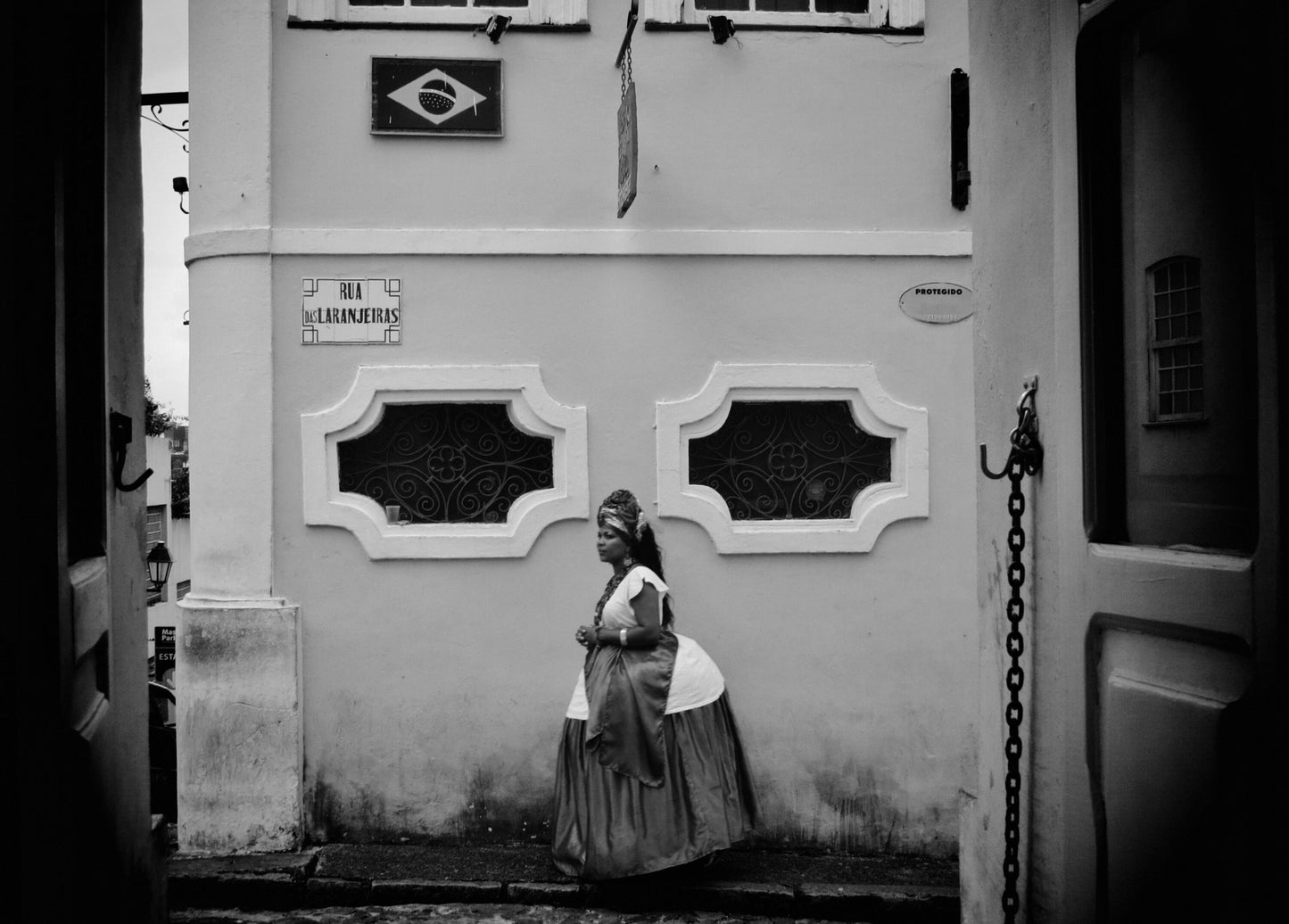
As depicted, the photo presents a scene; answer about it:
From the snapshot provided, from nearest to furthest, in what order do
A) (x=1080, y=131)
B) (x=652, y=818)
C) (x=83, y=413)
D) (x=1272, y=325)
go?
(x=1272, y=325) < (x=83, y=413) < (x=1080, y=131) < (x=652, y=818)

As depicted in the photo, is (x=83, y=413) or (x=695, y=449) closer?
(x=83, y=413)

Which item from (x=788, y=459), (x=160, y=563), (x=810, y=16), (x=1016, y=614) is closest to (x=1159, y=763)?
(x=1016, y=614)

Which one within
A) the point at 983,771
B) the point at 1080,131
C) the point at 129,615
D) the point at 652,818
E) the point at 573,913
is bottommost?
the point at 573,913

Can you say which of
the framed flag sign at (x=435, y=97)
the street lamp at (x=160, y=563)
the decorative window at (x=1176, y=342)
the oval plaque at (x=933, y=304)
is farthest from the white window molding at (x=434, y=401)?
the street lamp at (x=160, y=563)

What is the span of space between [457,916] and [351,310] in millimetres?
3106

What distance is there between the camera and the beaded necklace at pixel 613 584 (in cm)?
578

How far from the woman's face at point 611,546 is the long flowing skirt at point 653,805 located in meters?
0.79

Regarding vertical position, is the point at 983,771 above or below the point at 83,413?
below

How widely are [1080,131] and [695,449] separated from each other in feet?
13.1

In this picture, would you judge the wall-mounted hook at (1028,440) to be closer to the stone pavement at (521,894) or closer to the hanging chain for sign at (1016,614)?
the hanging chain for sign at (1016,614)

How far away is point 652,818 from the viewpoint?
544 cm

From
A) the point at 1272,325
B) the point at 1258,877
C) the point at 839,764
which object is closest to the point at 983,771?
the point at 1258,877

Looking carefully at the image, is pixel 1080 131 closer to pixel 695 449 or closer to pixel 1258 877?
pixel 1258 877

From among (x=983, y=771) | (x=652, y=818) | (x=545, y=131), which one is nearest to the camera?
(x=983, y=771)
